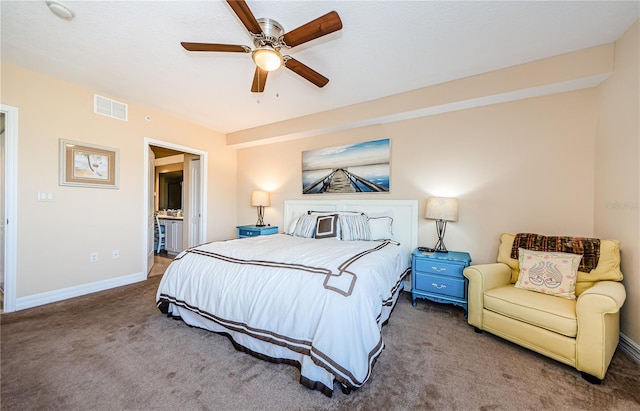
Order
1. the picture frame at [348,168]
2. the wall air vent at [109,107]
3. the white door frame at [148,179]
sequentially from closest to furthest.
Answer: the wall air vent at [109,107]
the picture frame at [348,168]
the white door frame at [148,179]

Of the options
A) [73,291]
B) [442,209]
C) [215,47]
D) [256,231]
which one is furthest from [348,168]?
[73,291]

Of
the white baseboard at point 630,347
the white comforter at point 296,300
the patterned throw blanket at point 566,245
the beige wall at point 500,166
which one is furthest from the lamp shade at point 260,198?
the white baseboard at point 630,347

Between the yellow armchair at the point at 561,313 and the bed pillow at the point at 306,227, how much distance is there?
73.2 inches

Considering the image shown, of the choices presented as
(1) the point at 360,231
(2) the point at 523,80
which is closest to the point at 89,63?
(1) the point at 360,231

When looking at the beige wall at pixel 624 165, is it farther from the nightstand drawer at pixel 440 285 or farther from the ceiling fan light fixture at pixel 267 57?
the ceiling fan light fixture at pixel 267 57

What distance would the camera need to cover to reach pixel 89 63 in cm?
252

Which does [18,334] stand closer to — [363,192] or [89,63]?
[89,63]

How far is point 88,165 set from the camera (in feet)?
10.2

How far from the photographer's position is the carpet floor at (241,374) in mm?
1427

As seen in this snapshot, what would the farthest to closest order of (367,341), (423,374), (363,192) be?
(363,192)
(423,374)
(367,341)

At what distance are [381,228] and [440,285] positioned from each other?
95 cm

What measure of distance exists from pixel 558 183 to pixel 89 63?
5046 millimetres

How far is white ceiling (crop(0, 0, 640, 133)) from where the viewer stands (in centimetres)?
181

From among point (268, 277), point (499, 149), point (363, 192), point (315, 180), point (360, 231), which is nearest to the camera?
point (268, 277)
